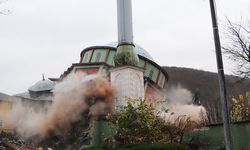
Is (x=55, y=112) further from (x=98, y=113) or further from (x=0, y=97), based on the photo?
(x=0, y=97)

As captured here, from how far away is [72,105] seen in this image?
1187 inches

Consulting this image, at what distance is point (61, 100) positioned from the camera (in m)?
31.0

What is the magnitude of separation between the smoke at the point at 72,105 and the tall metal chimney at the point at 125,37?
2.27 m

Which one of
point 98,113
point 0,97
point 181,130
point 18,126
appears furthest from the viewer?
point 0,97

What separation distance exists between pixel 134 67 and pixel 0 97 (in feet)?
75.6

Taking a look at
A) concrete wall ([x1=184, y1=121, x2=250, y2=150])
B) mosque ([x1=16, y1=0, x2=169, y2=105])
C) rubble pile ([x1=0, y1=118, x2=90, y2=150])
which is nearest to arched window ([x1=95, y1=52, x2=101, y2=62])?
mosque ([x1=16, y1=0, x2=169, y2=105])

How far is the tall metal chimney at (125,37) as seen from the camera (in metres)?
29.8

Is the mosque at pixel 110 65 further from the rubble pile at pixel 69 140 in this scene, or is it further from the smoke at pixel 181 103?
the rubble pile at pixel 69 140

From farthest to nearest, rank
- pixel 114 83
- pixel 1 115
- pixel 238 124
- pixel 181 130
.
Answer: pixel 1 115 < pixel 114 83 < pixel 181 130 < pixel 238 124

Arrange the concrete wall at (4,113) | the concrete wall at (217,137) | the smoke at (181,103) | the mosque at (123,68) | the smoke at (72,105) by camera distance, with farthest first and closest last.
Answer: the concrete wall at (4,113), the smoke at (181,103), the mosque at (123,68), the smoke at (72,105), the concrete wall at (217,137)

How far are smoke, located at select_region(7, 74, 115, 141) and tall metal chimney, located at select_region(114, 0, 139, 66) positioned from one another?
2267mm

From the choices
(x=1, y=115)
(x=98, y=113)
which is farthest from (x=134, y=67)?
(x=1, y=115)

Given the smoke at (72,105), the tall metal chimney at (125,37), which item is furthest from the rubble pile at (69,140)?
the tall metal chimney at (125,37)

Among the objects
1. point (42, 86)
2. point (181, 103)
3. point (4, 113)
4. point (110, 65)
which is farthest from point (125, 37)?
point (42, 86)
